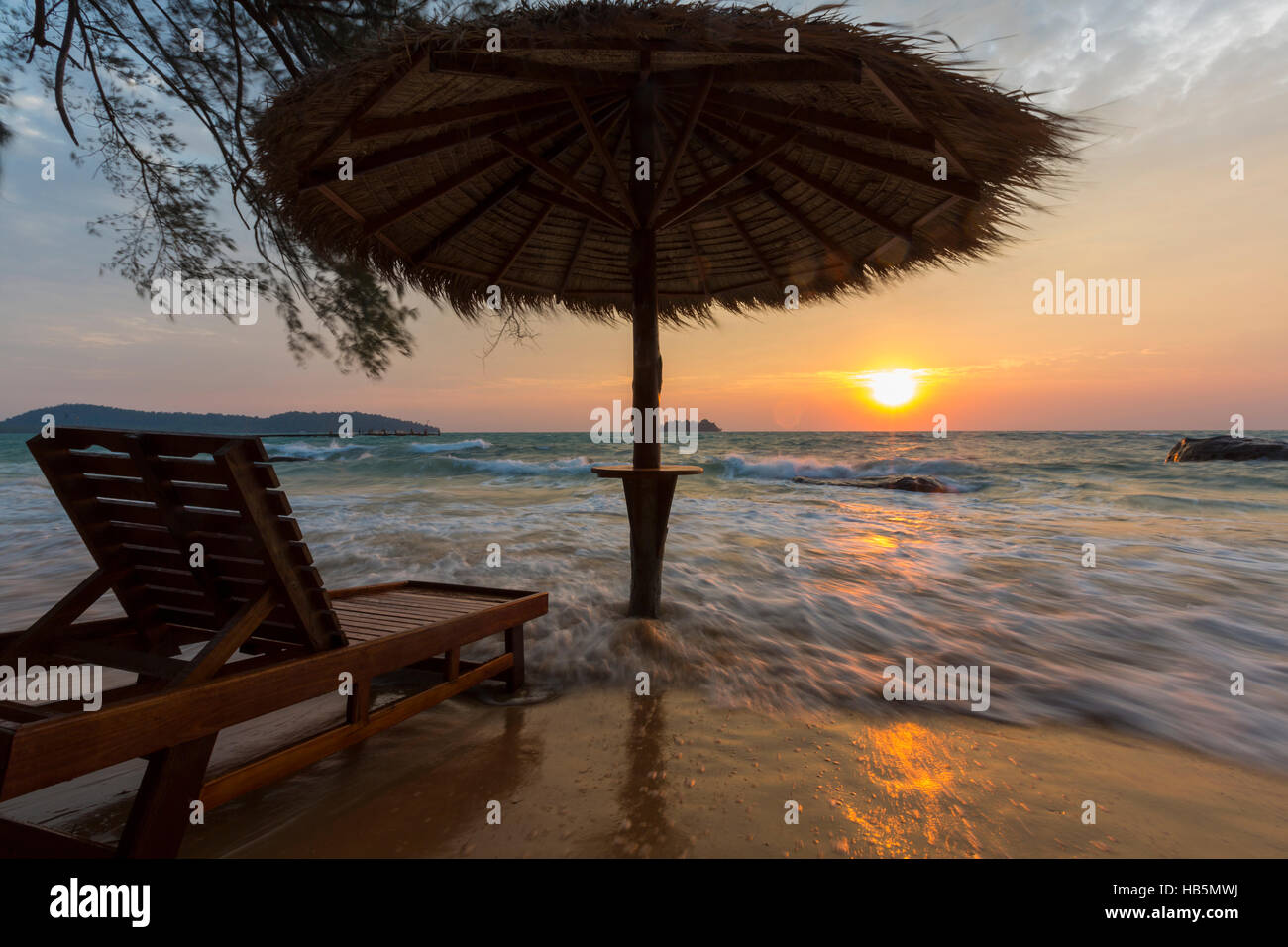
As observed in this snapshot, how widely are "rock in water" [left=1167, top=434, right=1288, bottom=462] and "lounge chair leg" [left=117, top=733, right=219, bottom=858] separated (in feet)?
107

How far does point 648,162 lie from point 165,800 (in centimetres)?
380

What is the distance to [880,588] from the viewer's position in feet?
20.6

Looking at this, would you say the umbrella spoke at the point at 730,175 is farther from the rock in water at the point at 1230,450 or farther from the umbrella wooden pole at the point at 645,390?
the rock in water at the point at 1230,450

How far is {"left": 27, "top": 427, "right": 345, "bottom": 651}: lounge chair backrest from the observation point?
2.04 meters

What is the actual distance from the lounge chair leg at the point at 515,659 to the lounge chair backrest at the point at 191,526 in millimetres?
1173

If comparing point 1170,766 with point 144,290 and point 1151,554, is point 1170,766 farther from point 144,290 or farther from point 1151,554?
point 144,290

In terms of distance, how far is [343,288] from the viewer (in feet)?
19.5

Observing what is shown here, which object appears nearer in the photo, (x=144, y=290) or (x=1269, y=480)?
(x=144, y=290)

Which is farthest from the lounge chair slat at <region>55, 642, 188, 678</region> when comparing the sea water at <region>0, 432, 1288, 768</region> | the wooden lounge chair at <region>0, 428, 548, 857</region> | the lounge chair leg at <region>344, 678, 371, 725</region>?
the sea water at <region>0, 432, 1288, 768</region>

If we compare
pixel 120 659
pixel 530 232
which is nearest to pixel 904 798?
pixel 120 659

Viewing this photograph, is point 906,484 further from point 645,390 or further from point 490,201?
point 490,201

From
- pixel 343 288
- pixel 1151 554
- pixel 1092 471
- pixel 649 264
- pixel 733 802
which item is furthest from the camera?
pixel 1092 471
